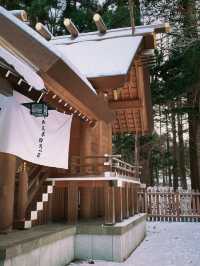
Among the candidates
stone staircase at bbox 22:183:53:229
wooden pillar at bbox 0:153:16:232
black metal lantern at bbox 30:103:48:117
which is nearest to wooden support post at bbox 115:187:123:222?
stone staircase at bbox 22:183:53:229

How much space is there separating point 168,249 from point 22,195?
4.96 meters

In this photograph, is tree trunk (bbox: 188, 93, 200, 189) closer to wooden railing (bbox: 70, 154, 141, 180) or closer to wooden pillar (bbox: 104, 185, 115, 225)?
wooden railing (bbox: 70, 154, 141, 180)

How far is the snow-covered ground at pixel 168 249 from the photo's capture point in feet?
25.1

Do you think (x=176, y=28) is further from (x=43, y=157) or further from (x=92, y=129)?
(x=43, y=157)

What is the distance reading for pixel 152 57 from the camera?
11.5 meters

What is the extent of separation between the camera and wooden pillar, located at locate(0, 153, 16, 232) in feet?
20.0

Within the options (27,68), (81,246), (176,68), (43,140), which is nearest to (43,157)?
(43,140)

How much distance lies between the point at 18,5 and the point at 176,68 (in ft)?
32.9

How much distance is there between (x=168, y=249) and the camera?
9.38m

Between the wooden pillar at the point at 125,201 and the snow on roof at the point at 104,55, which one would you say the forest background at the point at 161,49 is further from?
the wooden pillar at the point at 125,201

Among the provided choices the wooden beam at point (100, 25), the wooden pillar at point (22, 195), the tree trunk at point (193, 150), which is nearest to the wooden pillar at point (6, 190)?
the wooden pillar at point (22, 195)

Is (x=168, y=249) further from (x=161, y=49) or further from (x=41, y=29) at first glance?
(x=161, y=49)

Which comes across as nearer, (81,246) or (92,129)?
(81,246)

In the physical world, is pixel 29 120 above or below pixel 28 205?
above
